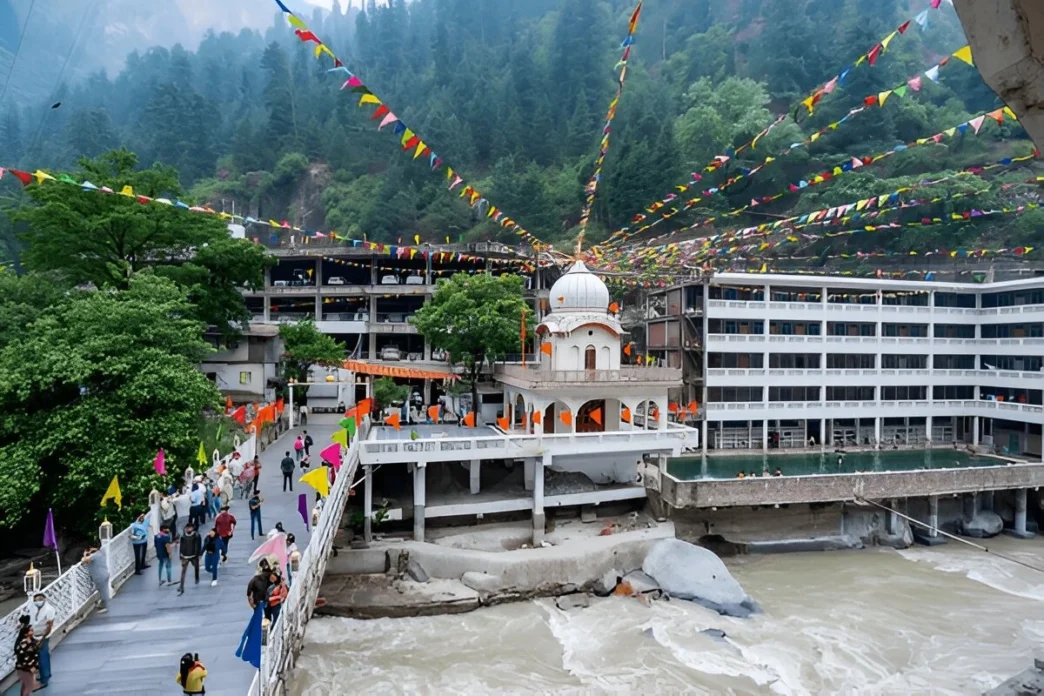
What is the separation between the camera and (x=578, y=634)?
1758 cm

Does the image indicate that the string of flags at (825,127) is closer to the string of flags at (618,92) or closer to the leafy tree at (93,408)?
the string of flags at (618,92)

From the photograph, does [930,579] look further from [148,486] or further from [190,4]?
[190,4]

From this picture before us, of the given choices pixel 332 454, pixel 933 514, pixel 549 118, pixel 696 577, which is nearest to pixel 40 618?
pixel 332 454

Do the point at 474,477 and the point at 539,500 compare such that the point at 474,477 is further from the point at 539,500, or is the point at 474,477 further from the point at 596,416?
the point at 596,416

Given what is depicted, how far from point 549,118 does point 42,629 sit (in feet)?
222

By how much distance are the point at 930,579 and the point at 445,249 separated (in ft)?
116

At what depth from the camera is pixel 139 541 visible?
12.7 metres

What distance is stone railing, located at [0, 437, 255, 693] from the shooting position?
9.37 meters

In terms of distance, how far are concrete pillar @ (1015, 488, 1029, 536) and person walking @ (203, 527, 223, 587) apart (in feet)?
103

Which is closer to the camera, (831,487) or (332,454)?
(332,454)

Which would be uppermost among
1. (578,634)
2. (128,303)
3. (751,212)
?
(751,212)

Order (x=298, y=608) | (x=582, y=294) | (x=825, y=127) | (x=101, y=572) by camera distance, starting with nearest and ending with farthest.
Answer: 1. (x=101, y=572)
2. (x=298, y=608)
3. (x=582, y=294)
4. (x=825, y=127)

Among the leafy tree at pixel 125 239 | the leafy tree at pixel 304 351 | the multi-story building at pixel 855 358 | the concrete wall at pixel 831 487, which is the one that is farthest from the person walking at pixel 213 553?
the multi-story building at pixel 855 358

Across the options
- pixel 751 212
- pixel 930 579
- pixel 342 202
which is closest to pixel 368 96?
pixel 930 579
